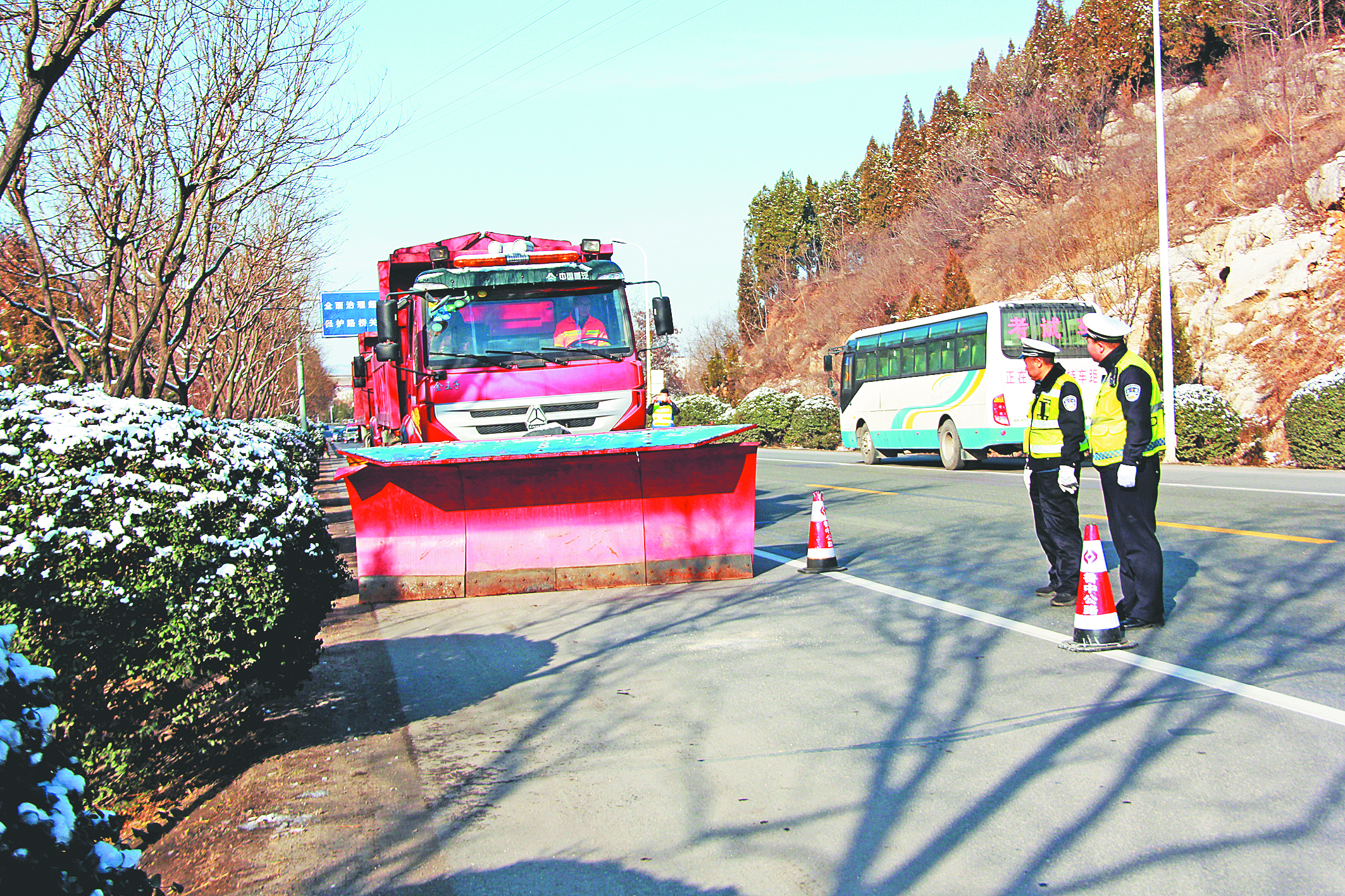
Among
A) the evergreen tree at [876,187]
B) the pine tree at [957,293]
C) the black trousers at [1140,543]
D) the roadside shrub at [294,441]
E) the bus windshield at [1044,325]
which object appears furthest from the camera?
the evergreen tree at [876,187]

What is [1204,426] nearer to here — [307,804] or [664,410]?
[664,410]

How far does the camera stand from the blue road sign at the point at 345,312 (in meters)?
31.2

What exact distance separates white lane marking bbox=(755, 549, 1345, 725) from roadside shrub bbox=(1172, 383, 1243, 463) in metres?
16.0

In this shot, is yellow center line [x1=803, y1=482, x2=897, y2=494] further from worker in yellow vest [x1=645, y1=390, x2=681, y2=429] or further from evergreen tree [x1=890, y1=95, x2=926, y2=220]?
evergreen tree [x1=890, y1=95, x2=926, y2=220]

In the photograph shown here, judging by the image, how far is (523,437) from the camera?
9492mm

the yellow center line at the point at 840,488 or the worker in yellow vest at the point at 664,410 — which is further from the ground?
the worker in yellow vest at the point at 664,410

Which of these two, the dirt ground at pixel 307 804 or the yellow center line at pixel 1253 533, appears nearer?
the dirt ground at pixel 307 804

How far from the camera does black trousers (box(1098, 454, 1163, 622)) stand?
23.1ft

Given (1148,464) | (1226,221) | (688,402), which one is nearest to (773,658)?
(1148,464)

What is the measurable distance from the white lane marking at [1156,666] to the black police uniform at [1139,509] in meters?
0.64

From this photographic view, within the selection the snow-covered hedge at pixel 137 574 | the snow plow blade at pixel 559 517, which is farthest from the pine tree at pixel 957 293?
the snow-covered hedge at pixel 137 574

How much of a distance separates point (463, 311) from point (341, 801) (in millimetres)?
6909

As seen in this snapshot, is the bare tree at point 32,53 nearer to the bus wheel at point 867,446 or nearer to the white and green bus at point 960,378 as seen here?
the white and green bus at point 960,378

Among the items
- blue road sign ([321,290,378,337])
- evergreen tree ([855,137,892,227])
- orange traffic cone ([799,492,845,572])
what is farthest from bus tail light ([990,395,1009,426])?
evergreen tree ([855,137,892,227])
